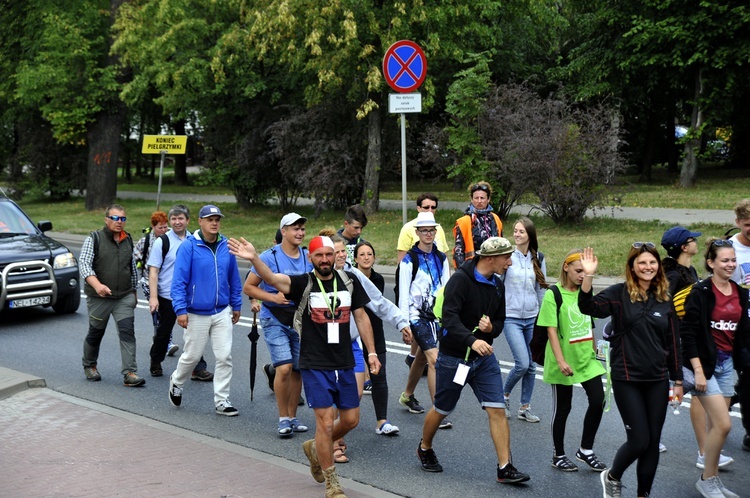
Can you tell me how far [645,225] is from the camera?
19.4 m

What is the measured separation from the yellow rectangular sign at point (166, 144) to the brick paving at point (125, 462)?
14745 millimetres

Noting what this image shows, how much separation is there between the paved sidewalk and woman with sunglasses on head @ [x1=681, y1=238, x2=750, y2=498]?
2.10 metres

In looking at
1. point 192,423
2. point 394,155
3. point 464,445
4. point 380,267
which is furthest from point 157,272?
point 394,155

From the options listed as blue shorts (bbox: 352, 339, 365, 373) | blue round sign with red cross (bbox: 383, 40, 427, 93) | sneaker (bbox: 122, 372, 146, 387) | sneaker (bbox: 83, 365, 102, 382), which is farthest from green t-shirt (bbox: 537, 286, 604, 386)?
blue round sign with red cross (bbox: 383, 40, 427, 93)

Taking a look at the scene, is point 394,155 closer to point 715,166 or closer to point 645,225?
point 645,225

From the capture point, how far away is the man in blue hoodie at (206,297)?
319 inches

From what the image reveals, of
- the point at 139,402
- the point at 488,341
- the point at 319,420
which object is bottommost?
the point at 139,402

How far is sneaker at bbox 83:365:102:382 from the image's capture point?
31.3ft

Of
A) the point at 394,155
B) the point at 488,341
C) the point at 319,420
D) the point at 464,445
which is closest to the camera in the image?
the point at 319,420

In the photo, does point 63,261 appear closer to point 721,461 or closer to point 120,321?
point 120,321

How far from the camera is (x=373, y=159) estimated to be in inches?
939

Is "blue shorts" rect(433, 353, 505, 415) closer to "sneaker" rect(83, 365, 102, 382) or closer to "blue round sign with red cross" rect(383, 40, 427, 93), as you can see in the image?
"sneaker" rect(83, 365, 102, 382)

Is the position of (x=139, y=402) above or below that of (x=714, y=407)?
below

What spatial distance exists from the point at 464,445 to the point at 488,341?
1.17m
